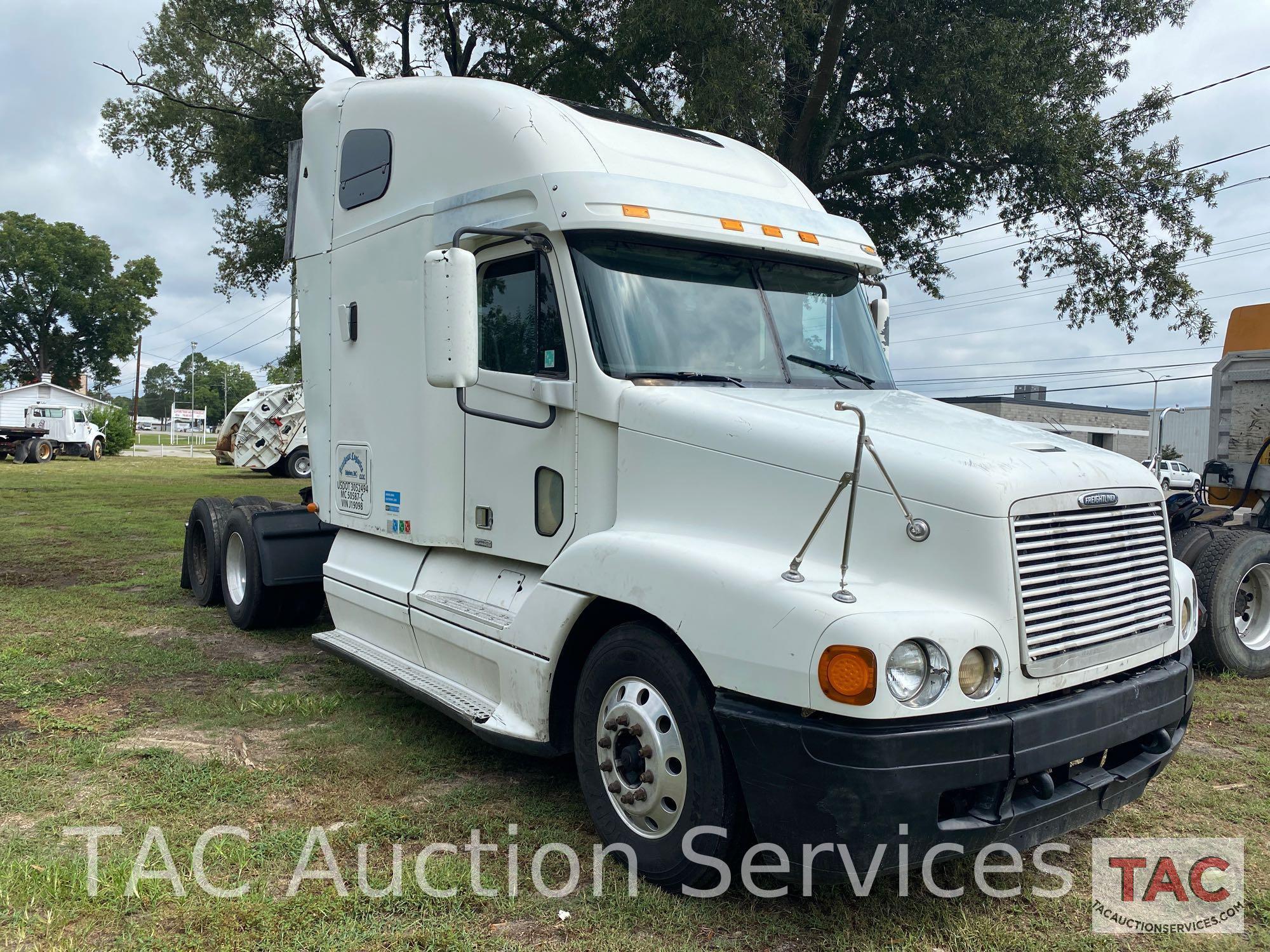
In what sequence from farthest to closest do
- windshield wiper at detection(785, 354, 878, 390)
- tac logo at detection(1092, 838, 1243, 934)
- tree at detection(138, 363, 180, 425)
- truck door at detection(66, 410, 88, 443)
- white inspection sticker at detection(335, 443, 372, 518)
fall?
tree at detection(138, 363, 180, 425), truck door at detection(66, 410, 88, 443), white inspection sticker at detection(335, 443, 372, 518), windshield wiper at detection(785, 354, 878, 390), tac logo at detection(1092, 838, 1243, 934)

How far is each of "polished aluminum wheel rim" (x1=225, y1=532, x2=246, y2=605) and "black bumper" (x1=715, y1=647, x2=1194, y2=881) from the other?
19.3 ft

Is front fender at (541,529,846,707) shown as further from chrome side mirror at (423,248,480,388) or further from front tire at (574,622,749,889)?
chrome side mirror at (423,248,480,388)

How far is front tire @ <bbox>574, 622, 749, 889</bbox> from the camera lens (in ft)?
11.1

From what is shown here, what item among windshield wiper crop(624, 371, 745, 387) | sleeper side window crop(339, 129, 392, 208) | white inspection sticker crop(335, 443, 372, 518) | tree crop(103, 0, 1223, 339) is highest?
tree crop(103, 0, 1223, 339)

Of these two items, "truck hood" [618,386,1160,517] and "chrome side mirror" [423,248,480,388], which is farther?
"chrome side mirror" [423,248,480,388]

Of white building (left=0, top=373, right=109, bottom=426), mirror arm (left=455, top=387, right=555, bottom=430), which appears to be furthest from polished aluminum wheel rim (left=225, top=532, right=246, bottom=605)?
white building (left=0, top=373, right=109, bottom=426)

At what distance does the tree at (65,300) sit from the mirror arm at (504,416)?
7249cm

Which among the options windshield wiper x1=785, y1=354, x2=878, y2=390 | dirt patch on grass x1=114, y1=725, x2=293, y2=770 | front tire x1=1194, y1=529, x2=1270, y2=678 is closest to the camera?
windshield wiper x1=785, y1=354, x2=878, y2=390

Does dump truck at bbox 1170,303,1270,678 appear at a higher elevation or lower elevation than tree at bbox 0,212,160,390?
lower

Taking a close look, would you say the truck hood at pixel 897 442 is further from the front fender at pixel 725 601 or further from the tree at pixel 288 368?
the tree at pixel 288 368

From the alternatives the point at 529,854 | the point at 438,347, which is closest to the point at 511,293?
the point at 438,347

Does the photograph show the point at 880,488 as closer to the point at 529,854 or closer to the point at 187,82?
the point at 529,854

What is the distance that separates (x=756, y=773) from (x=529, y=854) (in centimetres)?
125

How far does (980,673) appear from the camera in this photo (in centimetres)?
316
